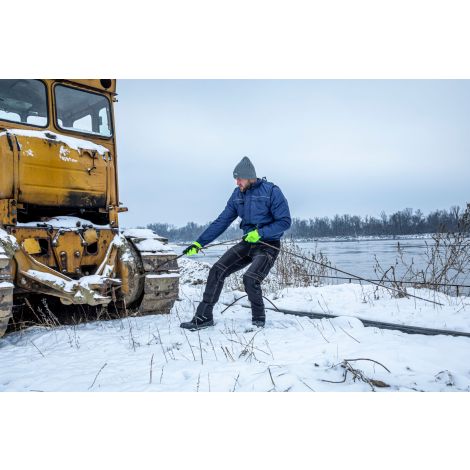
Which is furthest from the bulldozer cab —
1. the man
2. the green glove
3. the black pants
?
Result: the green glove

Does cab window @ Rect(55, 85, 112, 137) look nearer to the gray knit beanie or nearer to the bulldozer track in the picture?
the bulldozer track

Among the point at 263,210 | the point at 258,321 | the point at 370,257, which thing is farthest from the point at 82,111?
the point at 370,257

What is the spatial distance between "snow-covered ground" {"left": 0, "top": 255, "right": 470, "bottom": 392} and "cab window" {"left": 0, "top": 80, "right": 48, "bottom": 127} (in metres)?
2.63

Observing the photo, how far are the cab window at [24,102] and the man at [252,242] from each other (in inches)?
104

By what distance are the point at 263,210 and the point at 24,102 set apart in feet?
11.1

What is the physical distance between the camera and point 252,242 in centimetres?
473

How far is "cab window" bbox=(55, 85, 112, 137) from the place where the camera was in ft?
17.7

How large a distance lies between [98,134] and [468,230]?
5903 mm

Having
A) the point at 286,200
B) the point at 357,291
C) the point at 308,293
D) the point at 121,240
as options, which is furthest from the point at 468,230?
the point at 121,240

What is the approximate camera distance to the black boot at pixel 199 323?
462 cm

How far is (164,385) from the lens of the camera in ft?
8.98

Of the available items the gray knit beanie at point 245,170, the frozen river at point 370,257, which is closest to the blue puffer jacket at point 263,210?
the gray knit beanie at point 245,170

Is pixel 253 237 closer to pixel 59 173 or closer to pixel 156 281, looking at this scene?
pixel 156 281
